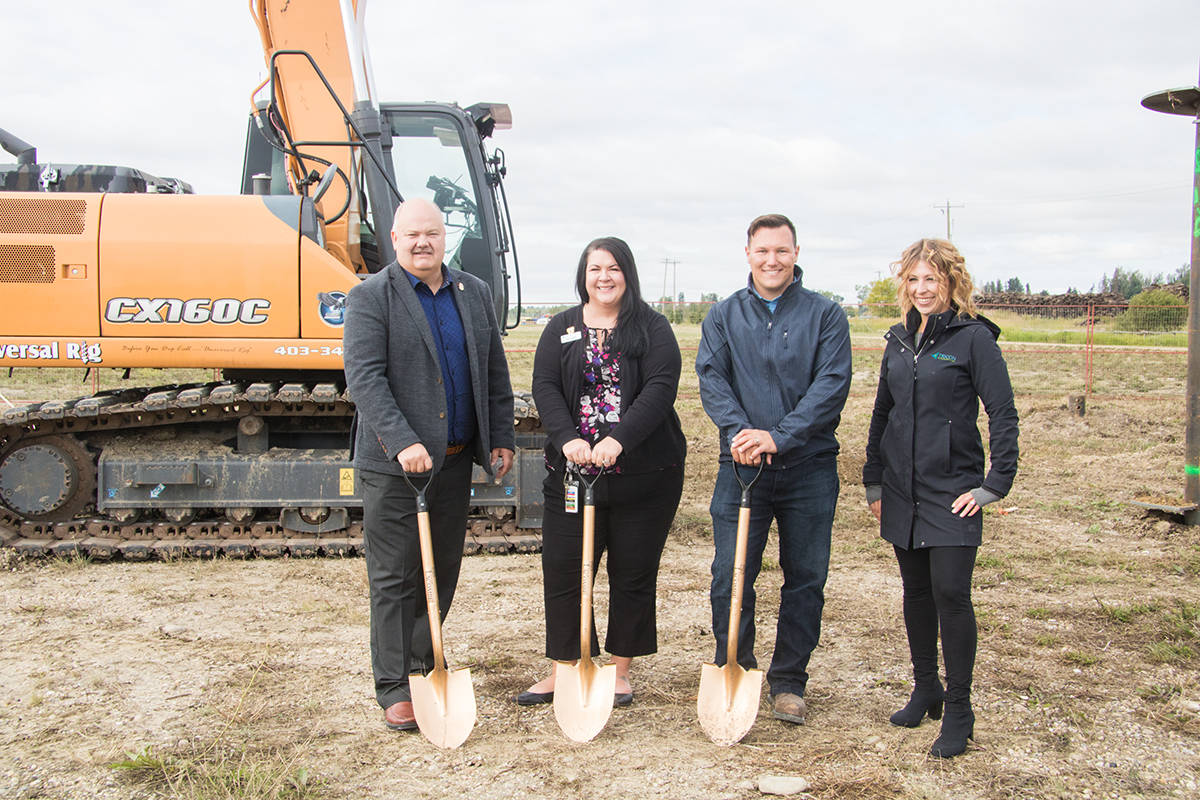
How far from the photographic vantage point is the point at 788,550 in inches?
149

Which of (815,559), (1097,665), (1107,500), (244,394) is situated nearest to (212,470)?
(244,394)

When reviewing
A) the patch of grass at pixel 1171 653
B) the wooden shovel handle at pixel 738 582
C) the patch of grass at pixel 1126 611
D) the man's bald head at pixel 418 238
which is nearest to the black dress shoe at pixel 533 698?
the wooden shovel handle at pixel 738 582

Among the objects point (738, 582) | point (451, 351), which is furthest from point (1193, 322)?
point (451, 351)

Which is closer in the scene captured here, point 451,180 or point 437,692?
point 437,692

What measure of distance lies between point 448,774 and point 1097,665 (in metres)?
2.95

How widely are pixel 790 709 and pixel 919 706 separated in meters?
0.49

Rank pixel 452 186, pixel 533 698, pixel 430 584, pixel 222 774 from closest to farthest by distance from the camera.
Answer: pixel 222 774
pixel 430 584
pixel 533 698
pixel 452 186

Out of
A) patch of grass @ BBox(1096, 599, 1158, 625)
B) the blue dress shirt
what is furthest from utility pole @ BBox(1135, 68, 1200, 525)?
the blue dress shirt

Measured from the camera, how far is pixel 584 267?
146 inches

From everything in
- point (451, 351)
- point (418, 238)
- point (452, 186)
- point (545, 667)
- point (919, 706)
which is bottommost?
point (545, 667)

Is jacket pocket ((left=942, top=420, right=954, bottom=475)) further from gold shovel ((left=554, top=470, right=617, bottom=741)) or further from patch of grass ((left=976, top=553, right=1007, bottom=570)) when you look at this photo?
patch of grass ((left=976, top=553, right=1007, bottom=570))

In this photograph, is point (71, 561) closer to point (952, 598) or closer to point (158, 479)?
point (158, 479)

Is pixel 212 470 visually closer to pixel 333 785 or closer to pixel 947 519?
pixel 333 785

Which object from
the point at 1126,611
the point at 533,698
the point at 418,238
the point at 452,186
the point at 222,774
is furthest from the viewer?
the point at 452,186
